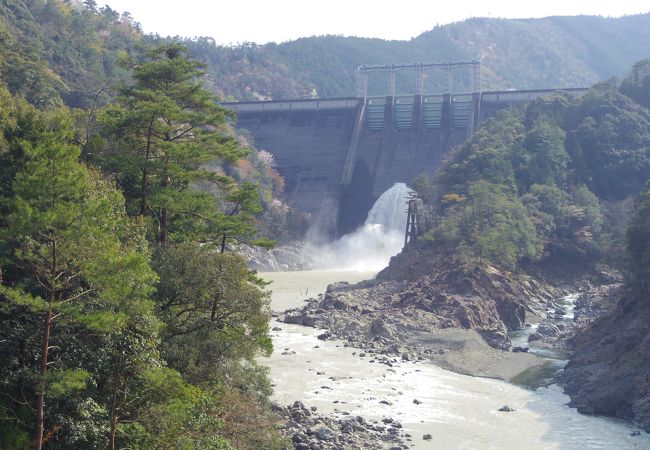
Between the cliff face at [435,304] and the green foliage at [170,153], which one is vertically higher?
the green foliage at [170,153]

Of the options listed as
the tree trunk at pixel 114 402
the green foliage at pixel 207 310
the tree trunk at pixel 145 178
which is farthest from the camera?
the tree trunk at pixel 145 178

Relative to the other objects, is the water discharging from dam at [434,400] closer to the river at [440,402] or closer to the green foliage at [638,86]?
the river at [440,402]

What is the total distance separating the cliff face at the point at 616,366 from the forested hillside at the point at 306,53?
1890cm

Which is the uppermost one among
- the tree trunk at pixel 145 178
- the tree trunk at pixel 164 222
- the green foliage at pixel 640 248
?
the tree trunk at pixel 145 178

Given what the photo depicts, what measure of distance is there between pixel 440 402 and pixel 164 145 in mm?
12207

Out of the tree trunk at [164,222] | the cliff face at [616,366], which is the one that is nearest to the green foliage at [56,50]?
the tree trunk at [164,222]

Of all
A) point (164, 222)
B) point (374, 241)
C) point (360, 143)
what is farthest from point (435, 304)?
point (360, 143)

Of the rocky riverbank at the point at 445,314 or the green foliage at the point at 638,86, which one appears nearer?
the rocky riverbank at the point at 445,314

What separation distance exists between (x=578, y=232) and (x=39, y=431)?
A: 1826 inches

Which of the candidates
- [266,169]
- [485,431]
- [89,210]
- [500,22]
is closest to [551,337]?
[485,431]

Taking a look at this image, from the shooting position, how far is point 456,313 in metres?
42.4

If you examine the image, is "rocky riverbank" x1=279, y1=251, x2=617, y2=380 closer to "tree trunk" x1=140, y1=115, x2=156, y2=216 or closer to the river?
the river

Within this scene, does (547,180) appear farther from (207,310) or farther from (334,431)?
(207,310)

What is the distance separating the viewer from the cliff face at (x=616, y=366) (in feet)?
90.8
